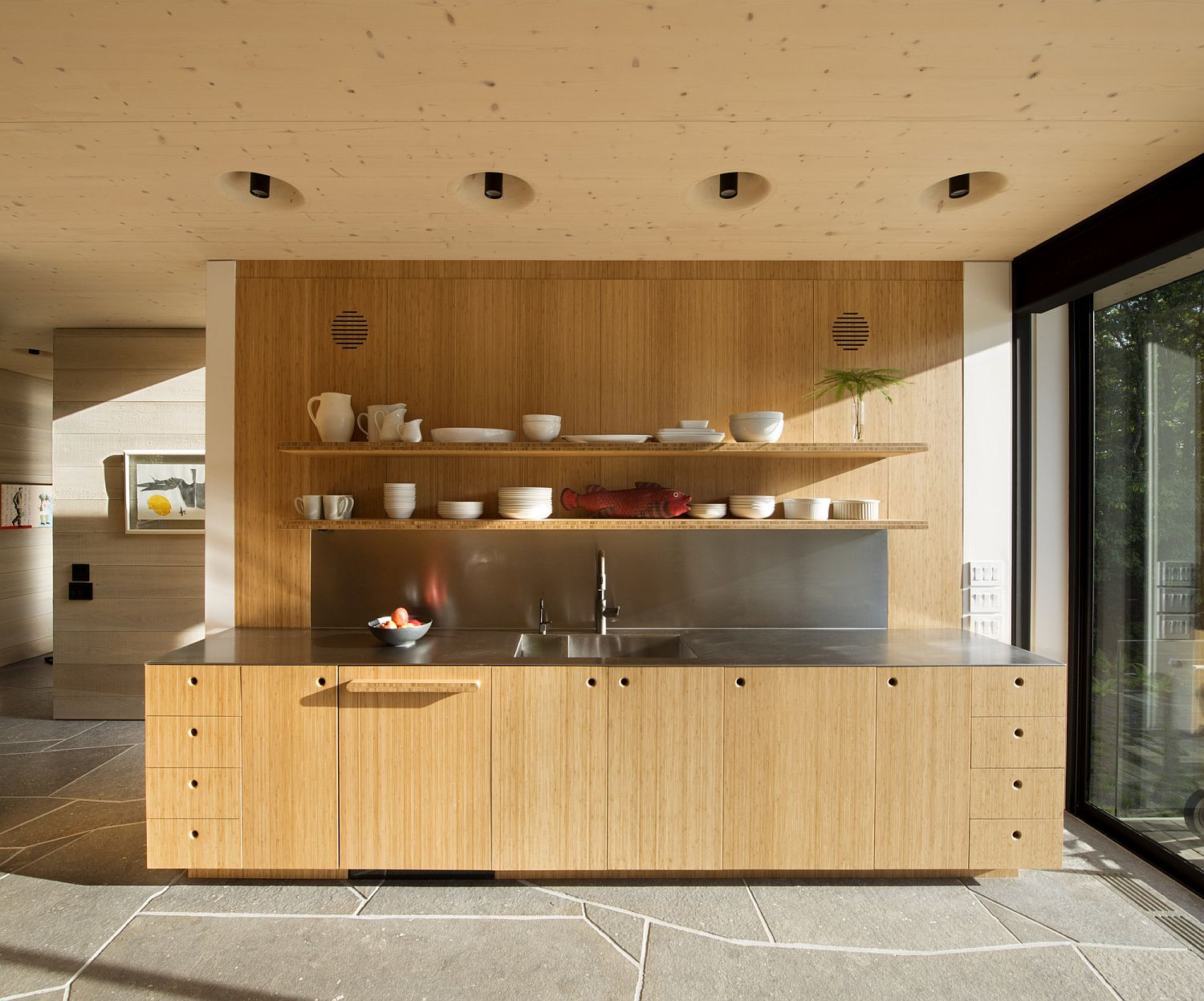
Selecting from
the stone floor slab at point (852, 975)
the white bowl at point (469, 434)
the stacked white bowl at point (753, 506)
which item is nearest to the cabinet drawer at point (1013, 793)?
the stone floor slab at point (852, 975)

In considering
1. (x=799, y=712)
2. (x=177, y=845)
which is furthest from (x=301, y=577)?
(x=799, y=712)

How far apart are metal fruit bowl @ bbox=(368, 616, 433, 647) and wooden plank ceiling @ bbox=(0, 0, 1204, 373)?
4.97ft

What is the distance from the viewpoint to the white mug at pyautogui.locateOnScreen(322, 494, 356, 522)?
2885mm

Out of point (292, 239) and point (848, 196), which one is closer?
point (848, 196)

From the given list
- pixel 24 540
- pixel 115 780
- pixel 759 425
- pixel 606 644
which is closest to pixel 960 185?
pixel 759 425

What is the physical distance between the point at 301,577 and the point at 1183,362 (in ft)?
11.3

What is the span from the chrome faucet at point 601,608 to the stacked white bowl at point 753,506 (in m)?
0.59

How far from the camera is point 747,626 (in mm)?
3096

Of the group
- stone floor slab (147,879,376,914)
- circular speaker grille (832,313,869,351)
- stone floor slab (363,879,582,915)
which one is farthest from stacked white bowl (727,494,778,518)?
stone floor slab (147,879,376,914)

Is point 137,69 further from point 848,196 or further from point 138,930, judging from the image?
point 138,930

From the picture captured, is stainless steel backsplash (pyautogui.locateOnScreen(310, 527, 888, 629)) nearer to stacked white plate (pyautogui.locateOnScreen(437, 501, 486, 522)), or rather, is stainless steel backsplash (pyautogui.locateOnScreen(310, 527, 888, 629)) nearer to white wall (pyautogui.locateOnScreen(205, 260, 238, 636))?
stacked white plate (pyautogui.locateOnScreen(437, 501, 486, 522))

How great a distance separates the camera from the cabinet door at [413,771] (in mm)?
2465

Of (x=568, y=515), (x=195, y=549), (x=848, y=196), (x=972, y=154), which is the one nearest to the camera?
(x=972, y=154)

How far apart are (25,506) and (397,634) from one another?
524 cm
